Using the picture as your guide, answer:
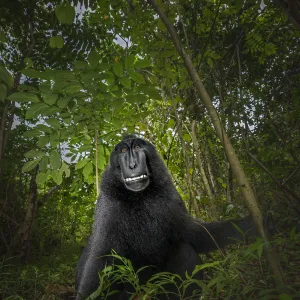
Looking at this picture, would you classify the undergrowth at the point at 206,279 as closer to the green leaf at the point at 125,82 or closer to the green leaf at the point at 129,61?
the green leaf at the point at 125,82

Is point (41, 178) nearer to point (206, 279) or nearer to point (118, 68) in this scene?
point (118, 68)

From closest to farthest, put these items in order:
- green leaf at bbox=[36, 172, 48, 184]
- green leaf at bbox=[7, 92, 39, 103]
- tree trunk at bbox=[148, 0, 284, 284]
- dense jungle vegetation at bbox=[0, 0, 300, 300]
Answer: tree trunk at bbox=[148, 0, 284, 284], dense jungle vegetation at bbox=[0, 0, 300, 300], green leaf at bbox=[7, 92, 39, 103], green leaf at bbox=[36, 172, 48, 184]

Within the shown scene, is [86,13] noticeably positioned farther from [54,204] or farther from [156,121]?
[54,204]

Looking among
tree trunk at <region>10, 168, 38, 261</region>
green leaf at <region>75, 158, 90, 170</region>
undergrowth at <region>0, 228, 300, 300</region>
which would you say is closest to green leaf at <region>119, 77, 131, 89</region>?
green leaf at <region>75, 158, 90, 170</region>

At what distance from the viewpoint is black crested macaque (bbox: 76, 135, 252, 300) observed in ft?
7.88

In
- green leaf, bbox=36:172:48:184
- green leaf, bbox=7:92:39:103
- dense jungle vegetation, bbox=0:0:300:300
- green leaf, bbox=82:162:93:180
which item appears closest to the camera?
dense jungle vegetation, bbox=0:0:300:300

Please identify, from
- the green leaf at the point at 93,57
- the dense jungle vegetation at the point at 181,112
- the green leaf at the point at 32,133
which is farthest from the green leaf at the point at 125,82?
the green leaf at the point at 32,133

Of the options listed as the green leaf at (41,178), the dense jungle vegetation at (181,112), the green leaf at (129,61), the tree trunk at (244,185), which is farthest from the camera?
the green leaf at (41,178)

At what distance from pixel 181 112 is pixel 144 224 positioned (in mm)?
1735

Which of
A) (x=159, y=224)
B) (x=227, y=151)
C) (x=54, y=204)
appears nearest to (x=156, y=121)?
(x=159, y=224)

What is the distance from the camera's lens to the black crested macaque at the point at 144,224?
240 cm

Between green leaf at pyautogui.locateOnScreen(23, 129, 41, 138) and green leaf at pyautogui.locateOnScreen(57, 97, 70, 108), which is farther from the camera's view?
green leaf at pyautogui.locateOnScreen(23, 129, 41, 138)

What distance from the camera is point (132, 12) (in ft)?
8.45

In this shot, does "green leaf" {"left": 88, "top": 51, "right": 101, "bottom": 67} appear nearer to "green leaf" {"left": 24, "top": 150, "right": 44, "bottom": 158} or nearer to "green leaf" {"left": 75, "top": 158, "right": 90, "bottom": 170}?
"green leaf" {"left": 24, "top": 150, "right": 44, "bottom": 158}
